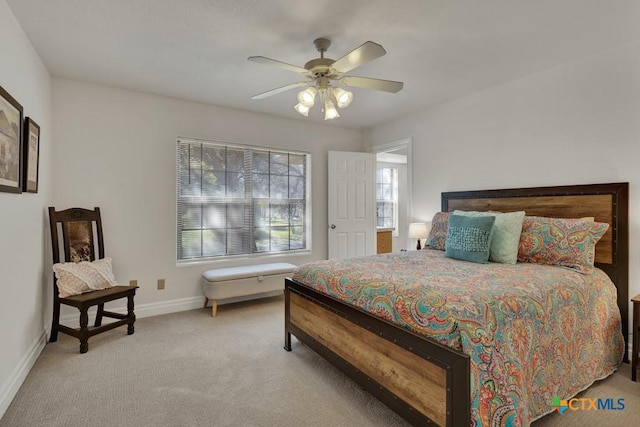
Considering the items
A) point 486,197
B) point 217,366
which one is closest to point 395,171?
point 486,197

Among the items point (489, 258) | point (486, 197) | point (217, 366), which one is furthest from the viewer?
point (486, 197)

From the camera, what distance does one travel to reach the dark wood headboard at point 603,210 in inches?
100

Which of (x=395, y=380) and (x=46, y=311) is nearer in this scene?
(x=395, y=380)

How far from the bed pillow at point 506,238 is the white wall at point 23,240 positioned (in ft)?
11.2

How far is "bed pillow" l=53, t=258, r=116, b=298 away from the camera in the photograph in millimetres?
2779

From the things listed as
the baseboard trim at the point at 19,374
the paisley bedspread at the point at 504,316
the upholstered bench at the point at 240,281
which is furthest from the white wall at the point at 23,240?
the paisley bedspread at the point at 504,316

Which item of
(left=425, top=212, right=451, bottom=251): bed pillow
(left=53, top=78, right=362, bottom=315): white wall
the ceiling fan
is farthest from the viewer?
(left=425, top=212, right=451, bottom=251): bed pillow

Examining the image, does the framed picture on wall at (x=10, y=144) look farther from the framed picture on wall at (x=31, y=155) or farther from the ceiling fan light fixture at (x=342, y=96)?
the ceiling fan light fixture at (x=342, y=96)

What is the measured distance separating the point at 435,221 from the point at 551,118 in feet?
4.62

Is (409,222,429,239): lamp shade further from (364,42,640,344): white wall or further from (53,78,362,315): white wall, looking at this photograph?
(53,78,362,315): white wall

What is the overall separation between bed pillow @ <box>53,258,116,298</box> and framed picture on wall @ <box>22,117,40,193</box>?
711 millimetres

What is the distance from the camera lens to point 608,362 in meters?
2.28

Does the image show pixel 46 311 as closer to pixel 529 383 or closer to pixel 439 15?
pixel 529 383

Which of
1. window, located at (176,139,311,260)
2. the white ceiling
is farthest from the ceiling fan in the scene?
window, located at (176,139,311,260)
